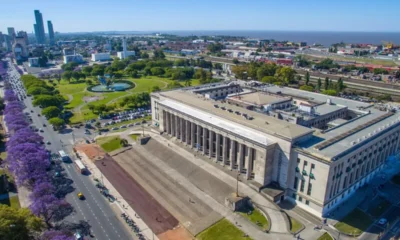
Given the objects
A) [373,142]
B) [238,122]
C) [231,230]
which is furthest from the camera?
[238,122]

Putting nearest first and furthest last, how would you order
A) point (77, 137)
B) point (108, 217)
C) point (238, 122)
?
point (108, 217), point (238, 122), point (77, 137)

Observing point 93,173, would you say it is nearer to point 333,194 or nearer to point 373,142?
point 333,194

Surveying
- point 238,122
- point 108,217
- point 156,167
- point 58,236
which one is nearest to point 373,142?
point 238,122

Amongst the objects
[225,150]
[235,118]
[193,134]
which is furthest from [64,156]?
[235,118]

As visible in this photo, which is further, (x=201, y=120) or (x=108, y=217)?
(x=201, y=120)

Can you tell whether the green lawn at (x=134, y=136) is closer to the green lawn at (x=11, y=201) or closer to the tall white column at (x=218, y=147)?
the tall white column at (x=218, y=147)

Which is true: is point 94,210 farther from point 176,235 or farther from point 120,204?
point 176,235
